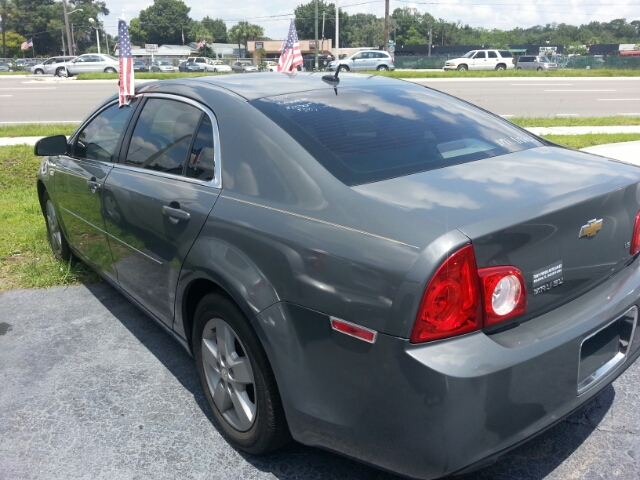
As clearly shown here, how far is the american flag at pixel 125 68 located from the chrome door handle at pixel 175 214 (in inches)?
48.1

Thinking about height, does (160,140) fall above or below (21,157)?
above

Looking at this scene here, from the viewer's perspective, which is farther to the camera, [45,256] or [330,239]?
[45,256]

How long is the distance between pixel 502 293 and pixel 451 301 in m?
0.21

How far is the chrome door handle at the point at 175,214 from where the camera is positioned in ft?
9.07

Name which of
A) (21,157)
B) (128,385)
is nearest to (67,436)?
(128,385)

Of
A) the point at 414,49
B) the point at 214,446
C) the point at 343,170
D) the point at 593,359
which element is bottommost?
the point at 214,446

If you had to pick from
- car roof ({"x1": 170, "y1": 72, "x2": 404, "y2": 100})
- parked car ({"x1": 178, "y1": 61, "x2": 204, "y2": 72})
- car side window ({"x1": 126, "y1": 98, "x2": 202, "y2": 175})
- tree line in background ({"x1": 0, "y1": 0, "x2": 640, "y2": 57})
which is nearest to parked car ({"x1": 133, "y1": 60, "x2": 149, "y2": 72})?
parked car ({"x1": 178, "y1": 61, "x2": 204, "y2": 72})

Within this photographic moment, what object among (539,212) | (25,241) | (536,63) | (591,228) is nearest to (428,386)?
(539,212)

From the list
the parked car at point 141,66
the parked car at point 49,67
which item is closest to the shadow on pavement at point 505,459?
the parked car at point 49,67

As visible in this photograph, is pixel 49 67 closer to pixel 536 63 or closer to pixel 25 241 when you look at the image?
pixel 536 63

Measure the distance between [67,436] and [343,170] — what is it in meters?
1.83

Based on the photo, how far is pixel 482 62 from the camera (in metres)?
40.2

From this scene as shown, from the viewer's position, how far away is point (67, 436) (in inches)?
111

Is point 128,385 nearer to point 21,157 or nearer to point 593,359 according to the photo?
point 593,359
